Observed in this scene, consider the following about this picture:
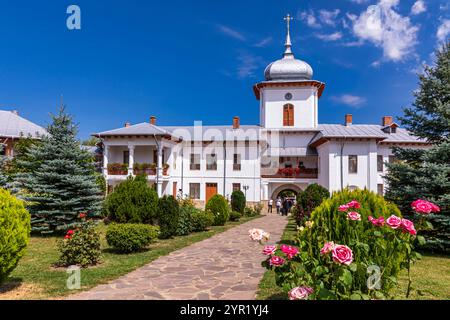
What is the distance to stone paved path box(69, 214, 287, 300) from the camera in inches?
207

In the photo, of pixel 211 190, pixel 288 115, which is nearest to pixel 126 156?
pixel 211 190

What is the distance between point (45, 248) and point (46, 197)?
312 centimetres

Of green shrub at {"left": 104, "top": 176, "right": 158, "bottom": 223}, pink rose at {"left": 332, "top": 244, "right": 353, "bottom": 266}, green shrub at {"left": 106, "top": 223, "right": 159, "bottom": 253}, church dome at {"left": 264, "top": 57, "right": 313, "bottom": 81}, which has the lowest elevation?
green shrub at {"left": 106, "top": 223, "right": 159, "bottom": 253}

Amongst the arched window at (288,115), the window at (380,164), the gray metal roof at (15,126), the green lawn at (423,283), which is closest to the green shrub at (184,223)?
the green lawn at (423,283)

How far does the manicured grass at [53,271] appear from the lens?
17.7ft

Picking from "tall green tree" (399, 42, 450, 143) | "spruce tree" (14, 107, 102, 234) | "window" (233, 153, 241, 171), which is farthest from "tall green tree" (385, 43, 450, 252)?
"window" (233, 153, 241, 171)

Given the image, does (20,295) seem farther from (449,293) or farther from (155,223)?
(449,293)

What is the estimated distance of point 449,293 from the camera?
559 cm

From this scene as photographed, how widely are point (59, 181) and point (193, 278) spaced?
8.87 meters

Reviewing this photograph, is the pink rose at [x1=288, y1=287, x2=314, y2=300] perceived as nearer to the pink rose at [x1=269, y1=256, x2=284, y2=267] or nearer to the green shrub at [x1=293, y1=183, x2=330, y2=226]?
the pink rose at [x1=269, y1=256, x2=284, y2=267]

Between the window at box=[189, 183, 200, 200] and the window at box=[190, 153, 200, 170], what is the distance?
1.71m

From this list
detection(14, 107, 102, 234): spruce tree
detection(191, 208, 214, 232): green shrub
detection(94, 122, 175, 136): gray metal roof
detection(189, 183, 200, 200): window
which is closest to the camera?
detection(14, 107, 102, 234): spruce tree
